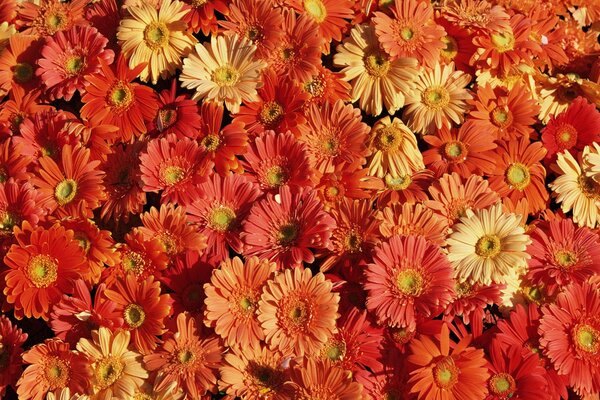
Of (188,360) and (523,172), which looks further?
(523,172)

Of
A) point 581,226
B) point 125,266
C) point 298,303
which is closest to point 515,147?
point 581,226

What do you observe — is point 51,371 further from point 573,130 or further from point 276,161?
point 573,130

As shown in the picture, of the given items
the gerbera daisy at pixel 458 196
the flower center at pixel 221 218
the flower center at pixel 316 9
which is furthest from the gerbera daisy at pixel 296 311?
the flower center at pixel 316 9

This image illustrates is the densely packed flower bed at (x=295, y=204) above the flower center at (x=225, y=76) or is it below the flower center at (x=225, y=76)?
below

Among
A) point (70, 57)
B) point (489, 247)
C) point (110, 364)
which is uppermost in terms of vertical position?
point (70, 57)

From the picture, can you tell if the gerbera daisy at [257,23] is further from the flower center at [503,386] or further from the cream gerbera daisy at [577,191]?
the flower center at [503,386]

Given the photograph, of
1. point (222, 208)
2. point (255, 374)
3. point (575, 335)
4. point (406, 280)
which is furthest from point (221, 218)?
point (575, 335)

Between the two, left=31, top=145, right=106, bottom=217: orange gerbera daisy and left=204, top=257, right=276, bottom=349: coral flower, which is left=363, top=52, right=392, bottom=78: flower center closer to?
left=204, top=257, right=276, bottom=349: coral flower

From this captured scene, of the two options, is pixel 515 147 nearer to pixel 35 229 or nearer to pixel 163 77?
pixel 163 77

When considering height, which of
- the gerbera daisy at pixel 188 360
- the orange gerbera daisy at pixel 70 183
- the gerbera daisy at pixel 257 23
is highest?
the gerbera daisy at pixel 257 23
